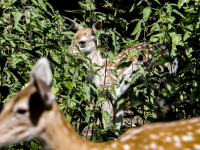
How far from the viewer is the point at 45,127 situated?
1.82 meters

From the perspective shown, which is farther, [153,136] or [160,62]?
[160,62]

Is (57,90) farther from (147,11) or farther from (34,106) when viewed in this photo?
(34,106)

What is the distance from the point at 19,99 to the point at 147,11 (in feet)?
8.28

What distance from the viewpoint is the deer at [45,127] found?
1775mm

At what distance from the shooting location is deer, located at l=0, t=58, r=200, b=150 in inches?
69.9

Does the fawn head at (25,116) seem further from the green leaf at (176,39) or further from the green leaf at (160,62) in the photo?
the green leaf at (176,39)

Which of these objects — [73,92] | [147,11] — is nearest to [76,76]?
[73,92]

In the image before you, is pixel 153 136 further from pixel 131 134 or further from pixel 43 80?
pixel 43 80

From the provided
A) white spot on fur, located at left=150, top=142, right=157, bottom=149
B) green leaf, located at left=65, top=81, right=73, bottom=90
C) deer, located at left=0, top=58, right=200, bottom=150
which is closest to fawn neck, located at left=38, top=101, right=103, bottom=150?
deer, located at left=0, top=58, right=200, bottom=150

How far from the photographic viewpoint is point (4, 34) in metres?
3.54

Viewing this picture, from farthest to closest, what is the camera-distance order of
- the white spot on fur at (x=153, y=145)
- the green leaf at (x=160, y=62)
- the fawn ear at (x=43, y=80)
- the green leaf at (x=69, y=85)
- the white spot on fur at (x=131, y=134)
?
the green leaf at (x=160, y=62) < the green leaf at (x=69, y=85) < the white spot on fur at (x=131, y=134) < the white spot on fur at (x=153, y=145) < the fawn ear at (x=43, y=80)

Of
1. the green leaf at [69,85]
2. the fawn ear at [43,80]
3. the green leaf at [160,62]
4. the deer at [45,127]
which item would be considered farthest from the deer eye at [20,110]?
the green leaf at [160,62]

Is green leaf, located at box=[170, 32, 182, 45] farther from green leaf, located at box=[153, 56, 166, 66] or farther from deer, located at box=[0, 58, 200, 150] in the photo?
deer, located at box=[0, 58, 200, 150]

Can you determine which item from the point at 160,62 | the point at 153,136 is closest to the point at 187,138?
the point at 153,136
